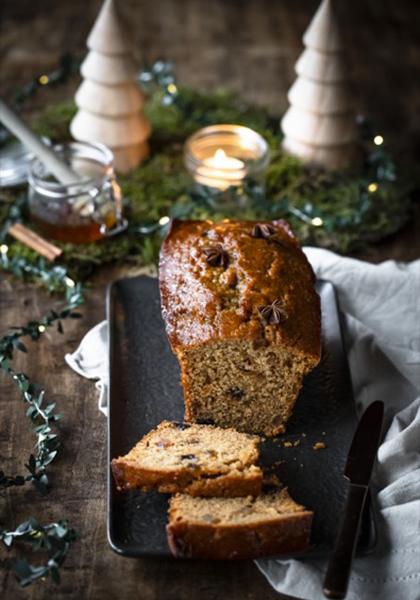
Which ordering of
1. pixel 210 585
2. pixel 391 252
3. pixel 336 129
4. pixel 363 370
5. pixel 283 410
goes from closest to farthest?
pixel 210 585 < pixel 283 410 < pixel 363 370 < pixel 391 252 < pixel 336 129

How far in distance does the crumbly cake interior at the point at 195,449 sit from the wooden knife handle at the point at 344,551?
0.34 m

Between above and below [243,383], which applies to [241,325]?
above

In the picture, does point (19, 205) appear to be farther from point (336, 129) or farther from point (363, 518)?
point (363, 518)

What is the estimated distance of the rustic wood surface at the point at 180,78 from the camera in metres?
2.82

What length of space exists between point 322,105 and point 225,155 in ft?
1.92

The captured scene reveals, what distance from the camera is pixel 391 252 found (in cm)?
447

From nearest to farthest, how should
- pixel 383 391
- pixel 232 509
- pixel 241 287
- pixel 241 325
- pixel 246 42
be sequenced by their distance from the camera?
1. pixel 232 509
2. pixel 241 325
3. pixel 241 287
4. pixel 383 391
5. pixel 246 42

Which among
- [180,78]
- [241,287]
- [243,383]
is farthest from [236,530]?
[180,78]

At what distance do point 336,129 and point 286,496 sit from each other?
2.52 m

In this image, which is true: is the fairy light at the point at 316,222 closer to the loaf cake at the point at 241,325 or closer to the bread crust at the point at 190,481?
the loaf cake at the point at 241,325

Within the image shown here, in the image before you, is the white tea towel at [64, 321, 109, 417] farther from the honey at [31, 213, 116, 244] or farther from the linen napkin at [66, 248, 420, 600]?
the honey at [31, 213, 116, 244]

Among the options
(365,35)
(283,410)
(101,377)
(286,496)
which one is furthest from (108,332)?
(365,35)

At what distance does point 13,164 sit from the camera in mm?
4852

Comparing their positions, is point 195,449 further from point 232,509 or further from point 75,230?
point 75,230
